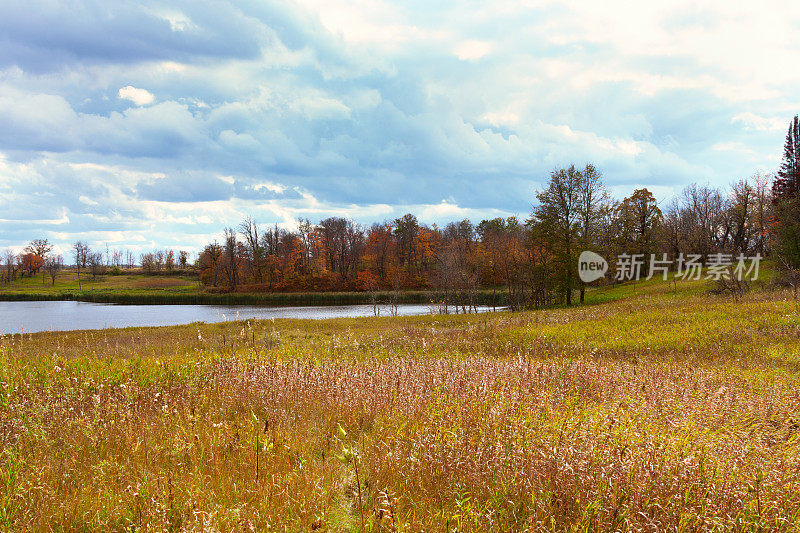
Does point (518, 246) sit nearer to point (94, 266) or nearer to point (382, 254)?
point (382, 254)

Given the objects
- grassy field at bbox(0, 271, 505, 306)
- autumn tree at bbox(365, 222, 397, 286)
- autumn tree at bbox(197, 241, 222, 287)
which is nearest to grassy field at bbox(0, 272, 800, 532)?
grassy field at bbox(0, 271, 505, 306)

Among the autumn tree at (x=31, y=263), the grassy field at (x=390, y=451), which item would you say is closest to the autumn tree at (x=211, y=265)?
the autumn tree at (x=31, y=263)

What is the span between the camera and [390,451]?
3.60 meters

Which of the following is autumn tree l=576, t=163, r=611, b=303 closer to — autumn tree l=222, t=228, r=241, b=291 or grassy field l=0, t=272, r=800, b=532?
grassy field l=0, t=272, r=800, b=532

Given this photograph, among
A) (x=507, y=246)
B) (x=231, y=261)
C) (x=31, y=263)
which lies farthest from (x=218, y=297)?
(x=31, y=263)

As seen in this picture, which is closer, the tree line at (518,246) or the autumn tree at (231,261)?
the tree line at (518,246)

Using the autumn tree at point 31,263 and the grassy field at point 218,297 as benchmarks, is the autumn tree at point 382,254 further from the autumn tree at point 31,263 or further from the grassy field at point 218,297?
the autumn tree at point 31,263

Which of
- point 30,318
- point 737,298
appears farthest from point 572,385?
point 30,318

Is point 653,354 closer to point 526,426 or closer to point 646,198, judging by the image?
point 526,426

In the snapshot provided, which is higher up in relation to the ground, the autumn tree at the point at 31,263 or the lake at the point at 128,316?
the autumn tree at the point at 31,263

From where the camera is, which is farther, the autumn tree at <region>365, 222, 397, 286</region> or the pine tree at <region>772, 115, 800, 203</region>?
the autumn tree at <region>365, 222, 397, 286</region>

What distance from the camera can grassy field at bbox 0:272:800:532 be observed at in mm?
2867

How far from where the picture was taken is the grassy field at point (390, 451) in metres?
2.87

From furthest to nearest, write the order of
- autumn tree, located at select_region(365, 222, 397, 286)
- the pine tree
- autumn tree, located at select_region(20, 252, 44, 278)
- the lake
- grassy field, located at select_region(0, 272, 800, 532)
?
1. autumn tree, located at select_region(20, 252, 44, 278)
2. autumn tree, located at select_region(365, 222, 397, 286)
3. the pine tree
4. the lake
5. grassy field, located at select_region(0, 272, 800, 532)
